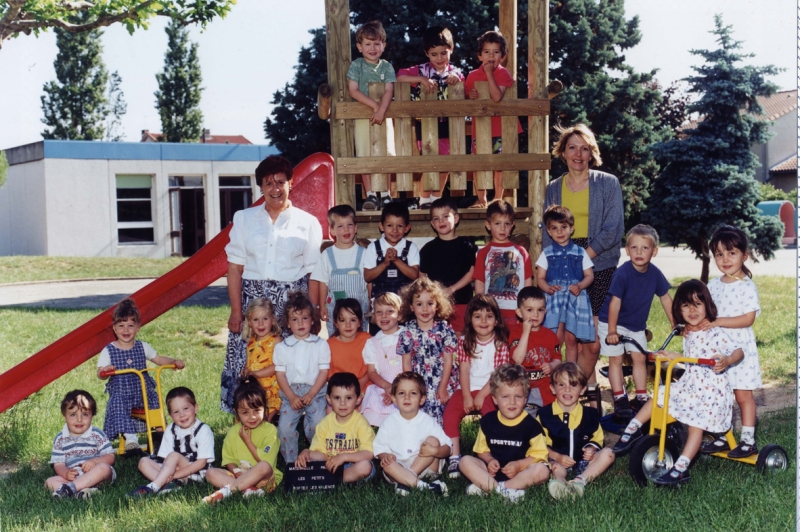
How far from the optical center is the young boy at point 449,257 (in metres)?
6.18

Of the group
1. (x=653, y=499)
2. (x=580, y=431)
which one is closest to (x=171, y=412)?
(x=580, y=431)

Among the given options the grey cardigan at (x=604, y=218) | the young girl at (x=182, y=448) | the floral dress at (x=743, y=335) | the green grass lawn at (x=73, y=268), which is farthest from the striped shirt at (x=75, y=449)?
the green grass lawn at (x=73, y=268)

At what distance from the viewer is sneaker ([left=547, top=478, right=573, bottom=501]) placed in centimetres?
471

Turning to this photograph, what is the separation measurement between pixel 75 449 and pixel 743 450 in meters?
4.59

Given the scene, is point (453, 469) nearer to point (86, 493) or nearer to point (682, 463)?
point (682, 463)

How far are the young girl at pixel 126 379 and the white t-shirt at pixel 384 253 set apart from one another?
170 centimetres

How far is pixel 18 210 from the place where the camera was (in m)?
32.5

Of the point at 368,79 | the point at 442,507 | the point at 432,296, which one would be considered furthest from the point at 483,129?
the point at 442,507

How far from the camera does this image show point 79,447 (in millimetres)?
5699

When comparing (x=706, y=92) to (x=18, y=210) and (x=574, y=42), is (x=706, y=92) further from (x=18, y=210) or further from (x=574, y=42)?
(x=18, y=210)

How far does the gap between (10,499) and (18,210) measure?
99.3ft

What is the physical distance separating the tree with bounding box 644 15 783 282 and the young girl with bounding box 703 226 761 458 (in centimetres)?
1160

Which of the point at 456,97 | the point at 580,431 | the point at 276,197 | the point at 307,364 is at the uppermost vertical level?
the point at 456,97

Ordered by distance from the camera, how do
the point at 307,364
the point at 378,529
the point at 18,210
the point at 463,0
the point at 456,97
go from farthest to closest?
1. the point at 18,210
2. the point at 463,0
3. the point at 456,97
4. the point at 307,364
5. the point at 378,529
